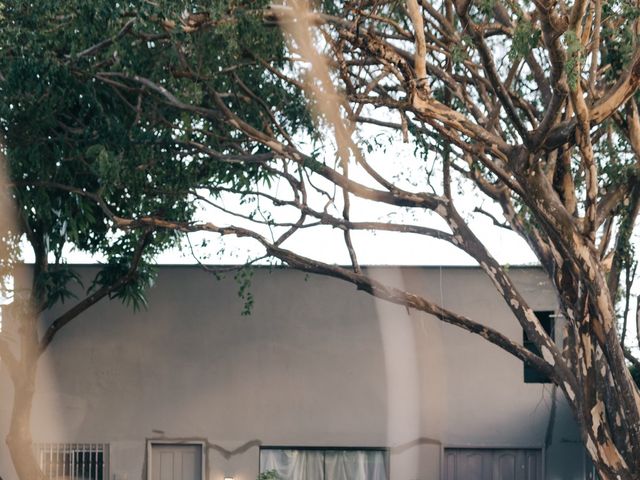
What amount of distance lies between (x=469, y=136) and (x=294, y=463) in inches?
310

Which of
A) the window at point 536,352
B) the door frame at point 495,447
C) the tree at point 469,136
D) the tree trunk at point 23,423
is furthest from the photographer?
the window at point 536,352

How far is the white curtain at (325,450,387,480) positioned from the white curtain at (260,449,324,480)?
135mm

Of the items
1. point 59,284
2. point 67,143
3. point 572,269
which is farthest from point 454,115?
point 59,284

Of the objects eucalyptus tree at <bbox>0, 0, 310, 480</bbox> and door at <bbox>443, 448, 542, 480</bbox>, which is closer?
eucalyptus tree at <bbox>0, 0, 310, 480</bbox>

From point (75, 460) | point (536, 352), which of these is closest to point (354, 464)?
point (536, 352)

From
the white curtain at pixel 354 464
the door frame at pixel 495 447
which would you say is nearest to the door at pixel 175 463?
the white curtain at pixel 354 464

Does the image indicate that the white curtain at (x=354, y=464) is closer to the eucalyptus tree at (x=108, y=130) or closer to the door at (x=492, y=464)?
the door at (x=492, y=464)

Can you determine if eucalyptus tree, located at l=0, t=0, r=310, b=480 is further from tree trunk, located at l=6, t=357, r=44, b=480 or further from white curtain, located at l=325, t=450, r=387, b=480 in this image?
white curtain, located at l=325, t=450, r=387, b=480

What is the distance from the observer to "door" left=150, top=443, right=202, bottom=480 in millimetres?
19234

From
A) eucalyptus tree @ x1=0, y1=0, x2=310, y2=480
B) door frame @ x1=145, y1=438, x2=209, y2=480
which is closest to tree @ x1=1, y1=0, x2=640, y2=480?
eucalyptus tree @ x1=0, y1=0, x2=310, y2=480

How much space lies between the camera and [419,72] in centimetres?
1212

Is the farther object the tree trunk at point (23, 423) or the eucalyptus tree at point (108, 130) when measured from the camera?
the tree trunk at point (23, 423)

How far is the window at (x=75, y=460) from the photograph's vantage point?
1923cm

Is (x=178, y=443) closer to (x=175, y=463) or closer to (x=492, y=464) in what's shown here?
(x=175, y=463)
